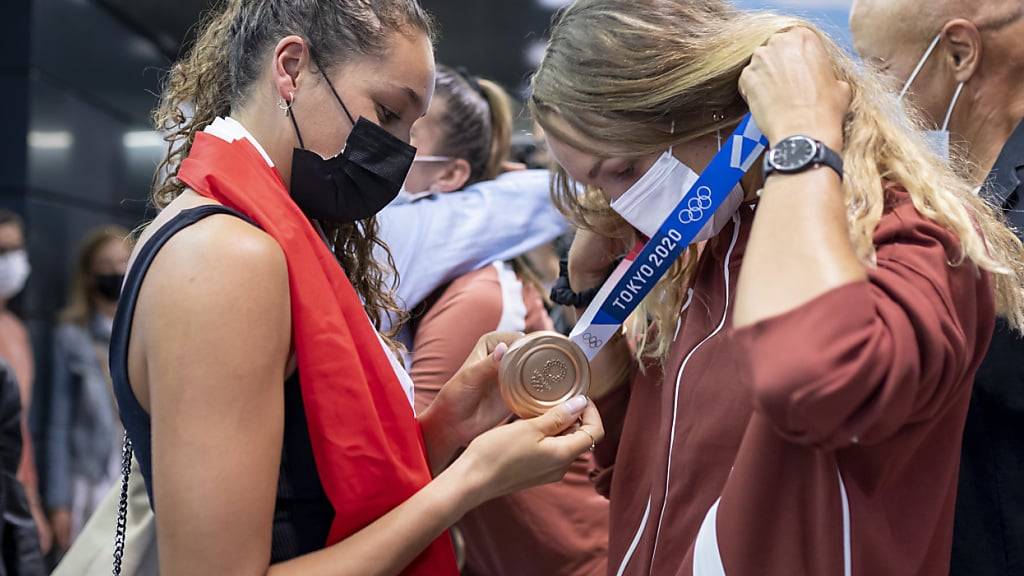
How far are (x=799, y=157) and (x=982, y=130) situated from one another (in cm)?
118

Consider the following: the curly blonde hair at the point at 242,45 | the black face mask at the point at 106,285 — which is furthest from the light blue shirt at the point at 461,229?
the black face mask at the point at 106,285

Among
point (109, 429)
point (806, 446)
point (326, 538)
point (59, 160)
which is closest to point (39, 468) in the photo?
point (109, 429)

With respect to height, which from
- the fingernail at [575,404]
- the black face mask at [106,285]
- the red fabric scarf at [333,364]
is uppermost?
the red fabric scarf at [333,364]

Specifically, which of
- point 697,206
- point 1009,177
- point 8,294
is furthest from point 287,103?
point 8,294

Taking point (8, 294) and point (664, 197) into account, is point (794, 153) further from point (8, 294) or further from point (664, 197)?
point (8, 294)

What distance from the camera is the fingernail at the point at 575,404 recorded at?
169cm

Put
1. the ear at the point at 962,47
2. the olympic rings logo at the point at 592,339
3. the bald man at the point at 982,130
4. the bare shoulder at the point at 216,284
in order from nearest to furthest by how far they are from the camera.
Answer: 1. the bare shoulder at the point at 216,284
2. the olympic rings logo at the point at 592,339
3. the bald man at the point at 982,130
4. the ear at the point at 962,47

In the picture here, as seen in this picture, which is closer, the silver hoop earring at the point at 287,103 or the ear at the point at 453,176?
the silver hoop earring at the point at 287,103

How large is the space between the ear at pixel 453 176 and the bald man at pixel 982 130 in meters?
1.18

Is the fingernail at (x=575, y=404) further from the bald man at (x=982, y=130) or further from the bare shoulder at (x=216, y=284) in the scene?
the bald man at (x=982, y=130)

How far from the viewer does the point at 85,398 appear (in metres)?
5.73

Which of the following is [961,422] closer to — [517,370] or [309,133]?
[517,370]

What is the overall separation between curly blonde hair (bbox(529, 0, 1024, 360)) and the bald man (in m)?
0.34

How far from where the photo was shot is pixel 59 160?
7.09m
